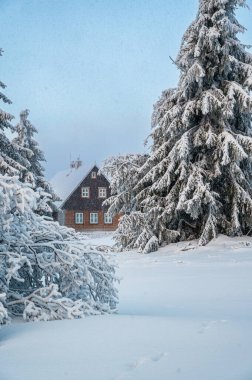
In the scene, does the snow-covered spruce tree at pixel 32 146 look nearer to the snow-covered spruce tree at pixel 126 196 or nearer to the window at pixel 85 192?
the snow-covered spruce tree at pixel 126 196

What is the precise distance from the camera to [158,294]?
27.9ft

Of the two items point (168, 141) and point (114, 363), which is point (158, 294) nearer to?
point (114, 363)

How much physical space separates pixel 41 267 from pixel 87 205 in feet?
154

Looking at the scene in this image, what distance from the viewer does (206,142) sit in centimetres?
1605

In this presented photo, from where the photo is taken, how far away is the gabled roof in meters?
52.7

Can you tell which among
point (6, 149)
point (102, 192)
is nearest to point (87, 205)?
point (102, 192)

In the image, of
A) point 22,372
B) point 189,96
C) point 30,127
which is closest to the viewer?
point 22,372

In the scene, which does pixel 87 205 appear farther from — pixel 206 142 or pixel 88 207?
pixel 206 142

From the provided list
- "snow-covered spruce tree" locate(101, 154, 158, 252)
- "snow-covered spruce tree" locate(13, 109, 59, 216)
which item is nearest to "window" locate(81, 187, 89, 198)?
"snow-covered spruce tree" locate(13, 109, 59, 216)

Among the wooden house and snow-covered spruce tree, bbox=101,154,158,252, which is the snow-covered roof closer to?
the wooden house

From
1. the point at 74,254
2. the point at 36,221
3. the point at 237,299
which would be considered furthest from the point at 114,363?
the point at 237,299

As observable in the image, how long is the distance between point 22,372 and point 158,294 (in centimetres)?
528

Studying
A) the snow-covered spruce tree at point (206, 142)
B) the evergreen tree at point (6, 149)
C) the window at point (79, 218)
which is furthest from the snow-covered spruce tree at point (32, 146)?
the window at point (79, 218)

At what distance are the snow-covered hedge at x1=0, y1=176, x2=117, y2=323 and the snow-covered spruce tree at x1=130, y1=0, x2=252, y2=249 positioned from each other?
9.54 meters
